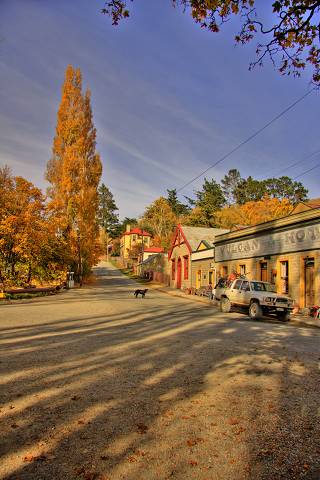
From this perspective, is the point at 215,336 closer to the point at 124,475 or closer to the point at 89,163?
the point at 124,475

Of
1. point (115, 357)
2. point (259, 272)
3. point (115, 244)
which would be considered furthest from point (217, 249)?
point (115, 244)

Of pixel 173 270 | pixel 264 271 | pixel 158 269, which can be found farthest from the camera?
pixel 158 269

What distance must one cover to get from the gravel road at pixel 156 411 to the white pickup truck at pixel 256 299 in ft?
26.8

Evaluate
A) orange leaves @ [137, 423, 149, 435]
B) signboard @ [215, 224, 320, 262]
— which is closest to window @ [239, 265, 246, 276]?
signboard @ [215, 224, 320, 262]

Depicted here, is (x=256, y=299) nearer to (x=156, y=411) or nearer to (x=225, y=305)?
(x=225, y=305)

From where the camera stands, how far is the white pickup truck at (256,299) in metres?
17.4

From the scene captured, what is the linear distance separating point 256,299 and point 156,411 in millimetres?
13909

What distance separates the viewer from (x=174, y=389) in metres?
5.75

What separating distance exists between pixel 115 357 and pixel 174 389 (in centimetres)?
234

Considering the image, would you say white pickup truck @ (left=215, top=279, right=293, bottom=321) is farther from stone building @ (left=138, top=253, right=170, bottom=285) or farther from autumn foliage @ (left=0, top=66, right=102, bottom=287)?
stone building @ (left=138, top=253, right=170, bottom=285)

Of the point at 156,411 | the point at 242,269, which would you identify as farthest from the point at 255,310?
the point at 156,411

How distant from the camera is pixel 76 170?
41125 mm

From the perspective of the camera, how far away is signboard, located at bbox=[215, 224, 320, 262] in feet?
72.2

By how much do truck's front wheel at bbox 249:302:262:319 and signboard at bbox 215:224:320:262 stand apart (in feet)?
20.7
